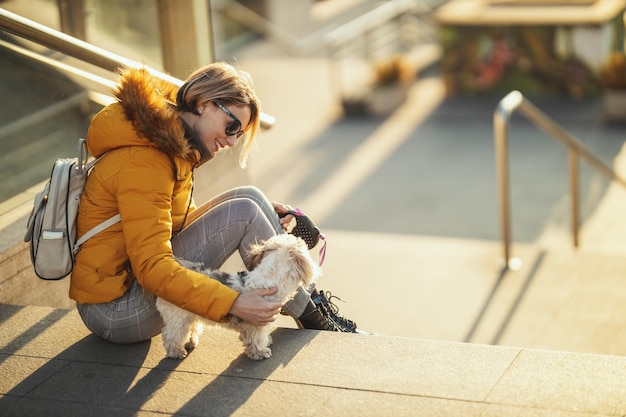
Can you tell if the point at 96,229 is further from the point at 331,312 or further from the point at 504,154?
the point at 504,154

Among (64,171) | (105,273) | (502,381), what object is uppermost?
(64,171)

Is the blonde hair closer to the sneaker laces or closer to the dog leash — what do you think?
the dog leash

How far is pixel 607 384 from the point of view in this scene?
10.7 feet

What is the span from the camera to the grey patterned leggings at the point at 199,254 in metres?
3.58

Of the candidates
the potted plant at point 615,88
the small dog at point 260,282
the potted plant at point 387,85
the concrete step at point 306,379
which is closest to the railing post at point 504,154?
the concrete step at point 306,379

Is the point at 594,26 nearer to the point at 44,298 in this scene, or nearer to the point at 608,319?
the point at 608,319

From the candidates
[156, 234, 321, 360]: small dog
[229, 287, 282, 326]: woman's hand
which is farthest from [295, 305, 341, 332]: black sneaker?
[229, 287, 282, 326]: woman's hand

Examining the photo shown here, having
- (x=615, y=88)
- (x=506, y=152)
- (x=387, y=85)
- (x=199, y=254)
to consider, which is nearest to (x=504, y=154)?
(x=506, y=152)

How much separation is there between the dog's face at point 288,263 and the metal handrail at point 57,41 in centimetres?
113

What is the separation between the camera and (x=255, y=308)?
335 centimetres

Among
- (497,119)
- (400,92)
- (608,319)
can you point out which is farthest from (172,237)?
(400,92)

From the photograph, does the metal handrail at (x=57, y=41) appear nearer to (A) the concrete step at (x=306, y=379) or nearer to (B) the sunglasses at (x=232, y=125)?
(B) the sunglasses at (x=232, y=125)

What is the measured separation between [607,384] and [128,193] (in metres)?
1.78

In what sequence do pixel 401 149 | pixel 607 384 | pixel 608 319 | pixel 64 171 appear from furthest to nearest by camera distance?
pixel 401 149 < pixel 608 319 < pixel 64 171 < pixel 607 384
